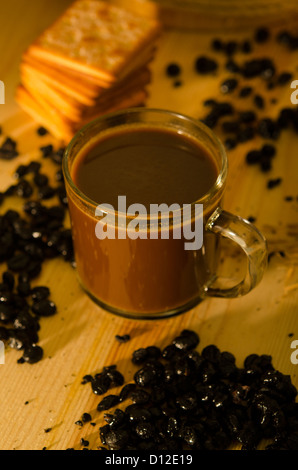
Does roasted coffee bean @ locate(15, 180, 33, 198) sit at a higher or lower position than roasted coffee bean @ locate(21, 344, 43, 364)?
higher

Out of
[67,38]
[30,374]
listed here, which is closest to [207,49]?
[67,38]

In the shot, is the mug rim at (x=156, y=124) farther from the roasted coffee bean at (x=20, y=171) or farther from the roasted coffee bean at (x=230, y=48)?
the roasted coffee bean at (x=230, y=48)

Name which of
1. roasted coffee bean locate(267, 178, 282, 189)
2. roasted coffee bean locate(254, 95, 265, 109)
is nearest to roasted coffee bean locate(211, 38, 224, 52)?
roasted coffee bean locate(254, 95, 265, 109)

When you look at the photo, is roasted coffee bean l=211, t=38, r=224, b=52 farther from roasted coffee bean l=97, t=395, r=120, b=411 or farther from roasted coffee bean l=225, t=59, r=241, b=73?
roasted coffee bean l=97, t=395, r=120, b=411

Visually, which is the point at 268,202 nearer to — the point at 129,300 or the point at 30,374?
the point at 129,300
